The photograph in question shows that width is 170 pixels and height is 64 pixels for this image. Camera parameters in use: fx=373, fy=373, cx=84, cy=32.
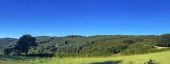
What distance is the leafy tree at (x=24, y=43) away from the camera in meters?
127

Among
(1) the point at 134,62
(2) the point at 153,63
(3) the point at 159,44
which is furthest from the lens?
(3) the point at 159,44

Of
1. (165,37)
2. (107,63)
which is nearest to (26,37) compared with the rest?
(165,37)

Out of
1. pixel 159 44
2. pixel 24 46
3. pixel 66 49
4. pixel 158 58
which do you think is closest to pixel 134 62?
pixel 158 58

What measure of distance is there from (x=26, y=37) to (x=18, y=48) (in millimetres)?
4738

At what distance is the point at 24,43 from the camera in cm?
12731

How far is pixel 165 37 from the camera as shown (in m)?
102

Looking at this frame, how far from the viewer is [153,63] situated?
155 ft

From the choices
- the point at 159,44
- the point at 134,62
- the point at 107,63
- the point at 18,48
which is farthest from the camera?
the point at 18,48

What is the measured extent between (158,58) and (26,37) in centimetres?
8281

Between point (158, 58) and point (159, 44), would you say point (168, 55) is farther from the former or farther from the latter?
point (159, 44)

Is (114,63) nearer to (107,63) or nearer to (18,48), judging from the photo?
(107,63)

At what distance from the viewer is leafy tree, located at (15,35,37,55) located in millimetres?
127188

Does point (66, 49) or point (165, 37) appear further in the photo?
point (66, 49)

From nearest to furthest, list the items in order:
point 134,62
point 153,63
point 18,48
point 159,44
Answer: point 153,63 → point 134,62 → point 159,44 → point 18,48
